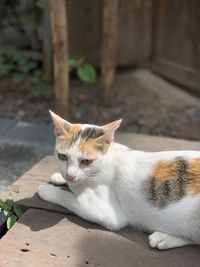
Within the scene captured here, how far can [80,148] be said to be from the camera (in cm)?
172

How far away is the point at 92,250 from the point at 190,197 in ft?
1.39

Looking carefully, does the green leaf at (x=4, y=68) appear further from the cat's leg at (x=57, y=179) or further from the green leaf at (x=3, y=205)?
the green leaf at (x=3, y=205)

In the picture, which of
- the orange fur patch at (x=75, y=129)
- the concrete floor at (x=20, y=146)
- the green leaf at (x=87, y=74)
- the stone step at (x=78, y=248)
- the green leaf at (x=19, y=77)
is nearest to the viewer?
the stone step at (x=78, y=248)

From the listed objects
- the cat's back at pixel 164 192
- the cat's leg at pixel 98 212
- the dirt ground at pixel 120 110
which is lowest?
the dirt ground at pixel 120 110

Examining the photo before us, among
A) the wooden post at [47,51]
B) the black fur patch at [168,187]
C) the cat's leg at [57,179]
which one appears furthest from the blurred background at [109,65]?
the black fur patch at [168,187]

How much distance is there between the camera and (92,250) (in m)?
1.75

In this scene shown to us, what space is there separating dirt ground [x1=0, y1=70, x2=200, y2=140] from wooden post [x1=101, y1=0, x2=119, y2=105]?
0.18 m

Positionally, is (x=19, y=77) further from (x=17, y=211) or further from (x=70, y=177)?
(x=70, y=177)

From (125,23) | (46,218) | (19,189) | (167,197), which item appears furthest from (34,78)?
(167,197)

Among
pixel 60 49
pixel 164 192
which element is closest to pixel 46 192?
pixel 164 192

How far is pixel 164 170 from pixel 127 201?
0.63 feet

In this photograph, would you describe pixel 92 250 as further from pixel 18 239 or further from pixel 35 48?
pixel 35 48

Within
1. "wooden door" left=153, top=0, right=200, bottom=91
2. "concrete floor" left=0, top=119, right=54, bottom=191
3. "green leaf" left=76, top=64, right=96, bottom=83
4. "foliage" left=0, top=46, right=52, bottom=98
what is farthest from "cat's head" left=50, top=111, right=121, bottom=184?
"wooden door" left=153, top=0, right=200, bottom=91

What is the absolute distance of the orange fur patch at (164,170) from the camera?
69.2 inches
